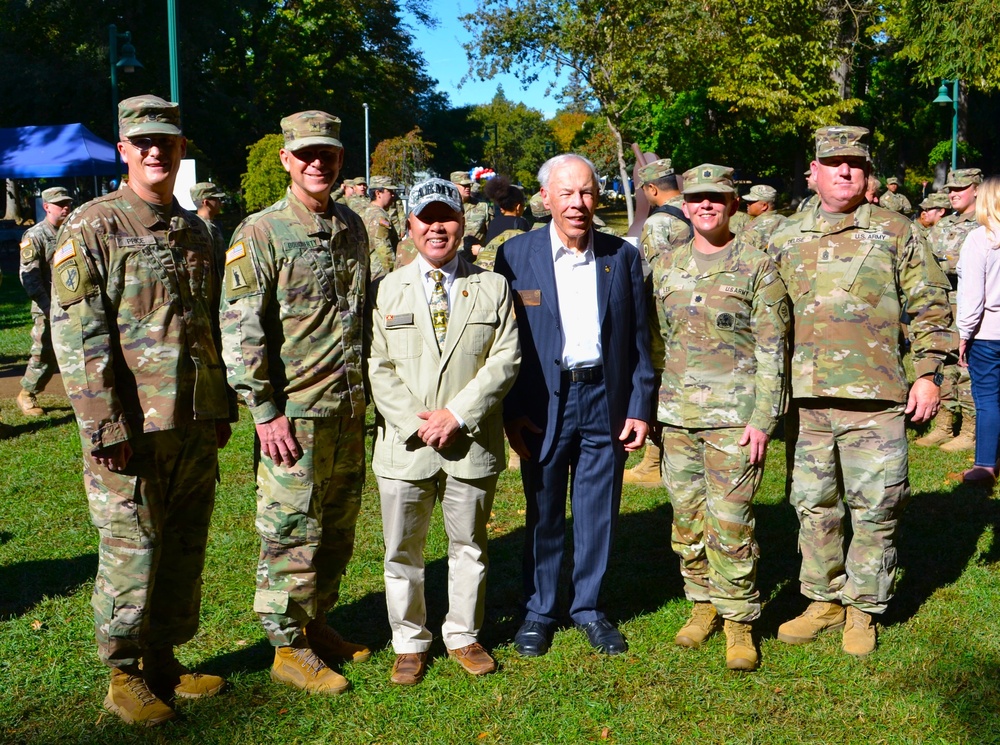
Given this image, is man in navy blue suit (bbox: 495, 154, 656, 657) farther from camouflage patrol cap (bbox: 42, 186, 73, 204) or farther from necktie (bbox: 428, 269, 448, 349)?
camouflage patrol cap (bbox: 42, 186, 73, 204)

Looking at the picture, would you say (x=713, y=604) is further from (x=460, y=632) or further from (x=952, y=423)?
(x=952, y=423)

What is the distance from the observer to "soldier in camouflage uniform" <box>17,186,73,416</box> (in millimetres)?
10086

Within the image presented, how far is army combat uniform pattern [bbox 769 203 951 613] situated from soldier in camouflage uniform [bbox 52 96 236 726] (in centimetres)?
285

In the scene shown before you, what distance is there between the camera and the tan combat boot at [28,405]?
1052 centimetres

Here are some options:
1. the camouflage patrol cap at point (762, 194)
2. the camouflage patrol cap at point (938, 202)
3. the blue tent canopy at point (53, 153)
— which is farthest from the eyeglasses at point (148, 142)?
the blue tent canopy at point (53, 153)

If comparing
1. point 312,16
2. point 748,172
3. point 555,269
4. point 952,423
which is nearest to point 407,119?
point 312,16

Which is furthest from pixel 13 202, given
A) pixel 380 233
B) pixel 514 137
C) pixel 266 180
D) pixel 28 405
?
pixel 514 137

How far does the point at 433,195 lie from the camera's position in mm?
4422

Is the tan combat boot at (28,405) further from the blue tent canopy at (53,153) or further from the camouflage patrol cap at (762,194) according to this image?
the blue tent canopy at (53,153)

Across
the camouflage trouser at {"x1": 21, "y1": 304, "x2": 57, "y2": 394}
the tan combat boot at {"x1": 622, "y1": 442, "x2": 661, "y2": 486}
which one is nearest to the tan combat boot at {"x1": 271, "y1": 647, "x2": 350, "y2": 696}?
the tan combat boot at {"x1": 622, "y1": 442, "x2": 661, "y2": 486}

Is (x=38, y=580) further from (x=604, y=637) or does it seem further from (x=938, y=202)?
(x=938, y=202)

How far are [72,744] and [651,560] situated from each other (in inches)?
137

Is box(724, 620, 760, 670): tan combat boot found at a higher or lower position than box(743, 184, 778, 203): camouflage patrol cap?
lower

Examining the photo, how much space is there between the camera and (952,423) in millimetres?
9250
